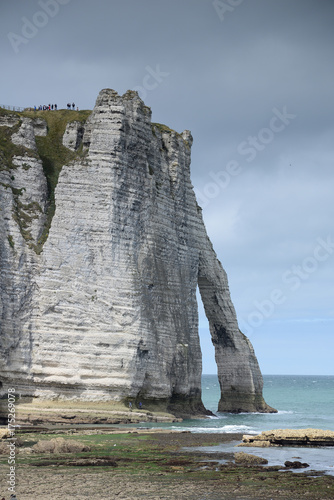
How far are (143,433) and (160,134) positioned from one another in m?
32.2

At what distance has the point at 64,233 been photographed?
187 feet

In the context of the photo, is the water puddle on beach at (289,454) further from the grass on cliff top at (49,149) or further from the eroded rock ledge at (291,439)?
the grass on cliff top at (49,149)

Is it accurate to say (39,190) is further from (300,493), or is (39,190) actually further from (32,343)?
(300,493)

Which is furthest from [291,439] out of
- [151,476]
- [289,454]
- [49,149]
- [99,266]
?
[49,149]

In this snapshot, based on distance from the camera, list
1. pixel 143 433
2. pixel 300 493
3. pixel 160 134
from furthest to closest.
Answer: pixel 160 134, pixel 143 433, pixel 300 493

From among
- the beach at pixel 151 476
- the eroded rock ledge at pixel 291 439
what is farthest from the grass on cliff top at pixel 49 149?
the beach at pixel 151 476

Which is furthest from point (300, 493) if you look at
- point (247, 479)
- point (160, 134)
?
point (160, 134)

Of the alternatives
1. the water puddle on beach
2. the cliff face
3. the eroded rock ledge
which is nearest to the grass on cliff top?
the cliff face

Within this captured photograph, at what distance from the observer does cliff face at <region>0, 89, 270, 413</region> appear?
53.8 meters

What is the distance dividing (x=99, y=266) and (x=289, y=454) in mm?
25486

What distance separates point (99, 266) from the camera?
56.3 meters

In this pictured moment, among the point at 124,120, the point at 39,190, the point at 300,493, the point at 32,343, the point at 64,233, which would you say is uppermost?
the point at 124,120

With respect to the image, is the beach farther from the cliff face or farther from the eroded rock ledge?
the cliff face

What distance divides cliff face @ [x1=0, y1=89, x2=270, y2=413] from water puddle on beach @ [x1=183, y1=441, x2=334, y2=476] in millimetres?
17440
